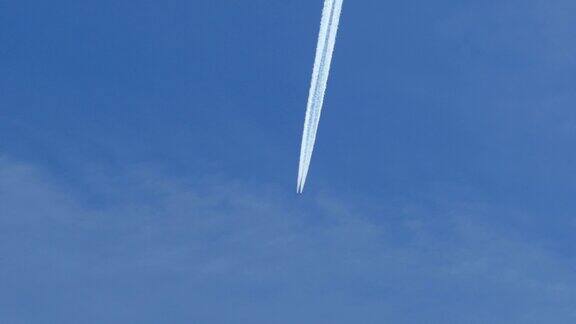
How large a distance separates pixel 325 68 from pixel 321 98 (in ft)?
12.5

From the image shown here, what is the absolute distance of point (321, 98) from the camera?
114 meters

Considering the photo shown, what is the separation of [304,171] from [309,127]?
786cm

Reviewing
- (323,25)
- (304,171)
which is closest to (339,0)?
(323,25)

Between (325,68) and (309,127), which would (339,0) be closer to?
(325,68)

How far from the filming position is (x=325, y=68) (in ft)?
365

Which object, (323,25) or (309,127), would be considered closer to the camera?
(323,25)

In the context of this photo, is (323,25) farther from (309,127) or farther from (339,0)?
(309,127)

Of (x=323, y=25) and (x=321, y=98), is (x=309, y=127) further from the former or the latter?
(x=323, y=25)

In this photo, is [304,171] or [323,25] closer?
[323,25]

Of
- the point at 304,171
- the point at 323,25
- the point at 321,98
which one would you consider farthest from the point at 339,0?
the point at 304,171

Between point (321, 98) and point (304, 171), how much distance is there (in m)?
12.2

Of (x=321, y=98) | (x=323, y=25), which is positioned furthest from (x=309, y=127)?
(x=323, y=25)

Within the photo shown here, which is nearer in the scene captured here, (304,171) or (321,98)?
(321,98)

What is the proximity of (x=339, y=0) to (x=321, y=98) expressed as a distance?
35.3 ft
